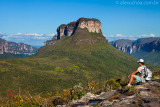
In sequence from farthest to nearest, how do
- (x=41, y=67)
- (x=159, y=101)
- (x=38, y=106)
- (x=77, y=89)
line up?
(x=41, y=67) → (x=77, y=89) → (x=38, y=106) → (x=159, y=101)

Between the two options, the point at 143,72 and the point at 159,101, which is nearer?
the point at 159,101

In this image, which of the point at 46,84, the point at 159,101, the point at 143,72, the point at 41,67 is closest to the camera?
the point at 159,101

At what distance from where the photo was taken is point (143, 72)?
17891 millimetres

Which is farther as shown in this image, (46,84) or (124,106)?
(46,84)

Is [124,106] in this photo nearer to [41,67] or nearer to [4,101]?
[4,101]

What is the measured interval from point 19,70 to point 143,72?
156 meters

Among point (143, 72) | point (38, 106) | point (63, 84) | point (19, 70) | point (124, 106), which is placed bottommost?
point (63, 84)

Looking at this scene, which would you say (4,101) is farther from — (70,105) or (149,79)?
(149,79)

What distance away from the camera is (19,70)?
158 m

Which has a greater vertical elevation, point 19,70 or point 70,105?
point 70,105

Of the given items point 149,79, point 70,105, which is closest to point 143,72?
point 149,79

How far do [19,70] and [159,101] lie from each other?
528 feet

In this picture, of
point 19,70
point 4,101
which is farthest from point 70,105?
point 19,70

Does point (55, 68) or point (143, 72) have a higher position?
point (143, 72)
